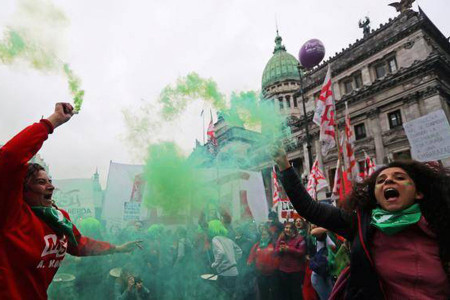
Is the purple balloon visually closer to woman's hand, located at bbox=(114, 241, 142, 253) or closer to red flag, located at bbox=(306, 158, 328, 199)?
red flag, located at bbox=(306, 158, 328, 199)

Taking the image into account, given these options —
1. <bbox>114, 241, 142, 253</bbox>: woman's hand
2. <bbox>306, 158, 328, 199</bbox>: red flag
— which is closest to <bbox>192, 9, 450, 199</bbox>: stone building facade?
<bbox>306, 158, 328, 199</bbox>: red flag

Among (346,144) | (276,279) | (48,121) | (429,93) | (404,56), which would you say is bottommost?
(276,279)

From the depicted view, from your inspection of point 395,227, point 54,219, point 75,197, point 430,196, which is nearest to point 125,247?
point 54,219

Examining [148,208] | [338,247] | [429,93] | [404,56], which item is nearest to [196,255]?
[148,208]

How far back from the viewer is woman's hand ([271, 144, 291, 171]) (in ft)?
6.52

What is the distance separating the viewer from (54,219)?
1940 mm

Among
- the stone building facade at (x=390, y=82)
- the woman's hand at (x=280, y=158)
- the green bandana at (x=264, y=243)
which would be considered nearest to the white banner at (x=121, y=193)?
the green bandana at (x=264, y=243)

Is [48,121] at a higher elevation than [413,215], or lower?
higher

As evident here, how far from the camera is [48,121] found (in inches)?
69.4

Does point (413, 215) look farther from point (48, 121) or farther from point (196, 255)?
point (196, 255)

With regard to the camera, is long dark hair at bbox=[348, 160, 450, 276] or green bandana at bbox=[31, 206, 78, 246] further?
green bandana at bbox=[31, 206, 78, 246]

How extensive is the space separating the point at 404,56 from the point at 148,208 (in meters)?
23.0

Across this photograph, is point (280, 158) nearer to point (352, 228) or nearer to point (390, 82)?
point (352, 228)

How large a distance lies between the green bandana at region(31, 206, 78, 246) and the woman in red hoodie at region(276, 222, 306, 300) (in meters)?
4.31
